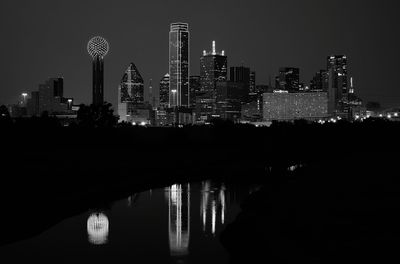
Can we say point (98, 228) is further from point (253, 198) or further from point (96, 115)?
point (96, 115)

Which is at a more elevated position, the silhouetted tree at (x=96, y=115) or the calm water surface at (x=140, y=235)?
the silhouetted tree at (x=96, y=115)

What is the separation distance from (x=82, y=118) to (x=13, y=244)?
98.6 meters

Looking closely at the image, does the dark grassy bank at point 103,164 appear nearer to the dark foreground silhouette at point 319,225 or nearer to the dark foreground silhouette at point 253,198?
the dark foreground silhouette at point 253,198

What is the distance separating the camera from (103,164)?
46000 millimetres

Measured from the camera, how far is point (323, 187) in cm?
3098

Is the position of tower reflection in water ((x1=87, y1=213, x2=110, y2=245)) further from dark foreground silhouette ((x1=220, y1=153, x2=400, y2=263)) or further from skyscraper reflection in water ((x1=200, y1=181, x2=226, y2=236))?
dark foreground silhouette ((x1=220, y1=153, x2=400, y2=263))

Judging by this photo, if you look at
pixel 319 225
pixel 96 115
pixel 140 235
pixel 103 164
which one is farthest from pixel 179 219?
pixel 96 115

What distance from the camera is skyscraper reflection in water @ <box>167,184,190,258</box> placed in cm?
1781

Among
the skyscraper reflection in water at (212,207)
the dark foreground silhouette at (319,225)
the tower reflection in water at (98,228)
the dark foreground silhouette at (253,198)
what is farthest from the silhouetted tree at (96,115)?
the tower reflection in water at (98,228)

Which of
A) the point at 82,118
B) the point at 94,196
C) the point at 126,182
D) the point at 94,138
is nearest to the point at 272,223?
the point at 94,196

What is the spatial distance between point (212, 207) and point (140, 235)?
7.46m

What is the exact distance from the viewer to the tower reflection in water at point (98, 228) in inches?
737

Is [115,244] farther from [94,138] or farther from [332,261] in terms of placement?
[94,138]

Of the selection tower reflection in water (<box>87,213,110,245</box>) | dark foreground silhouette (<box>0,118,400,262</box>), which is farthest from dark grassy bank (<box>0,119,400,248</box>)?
tower reflection in water (<box>87,213,110,245</box>)
